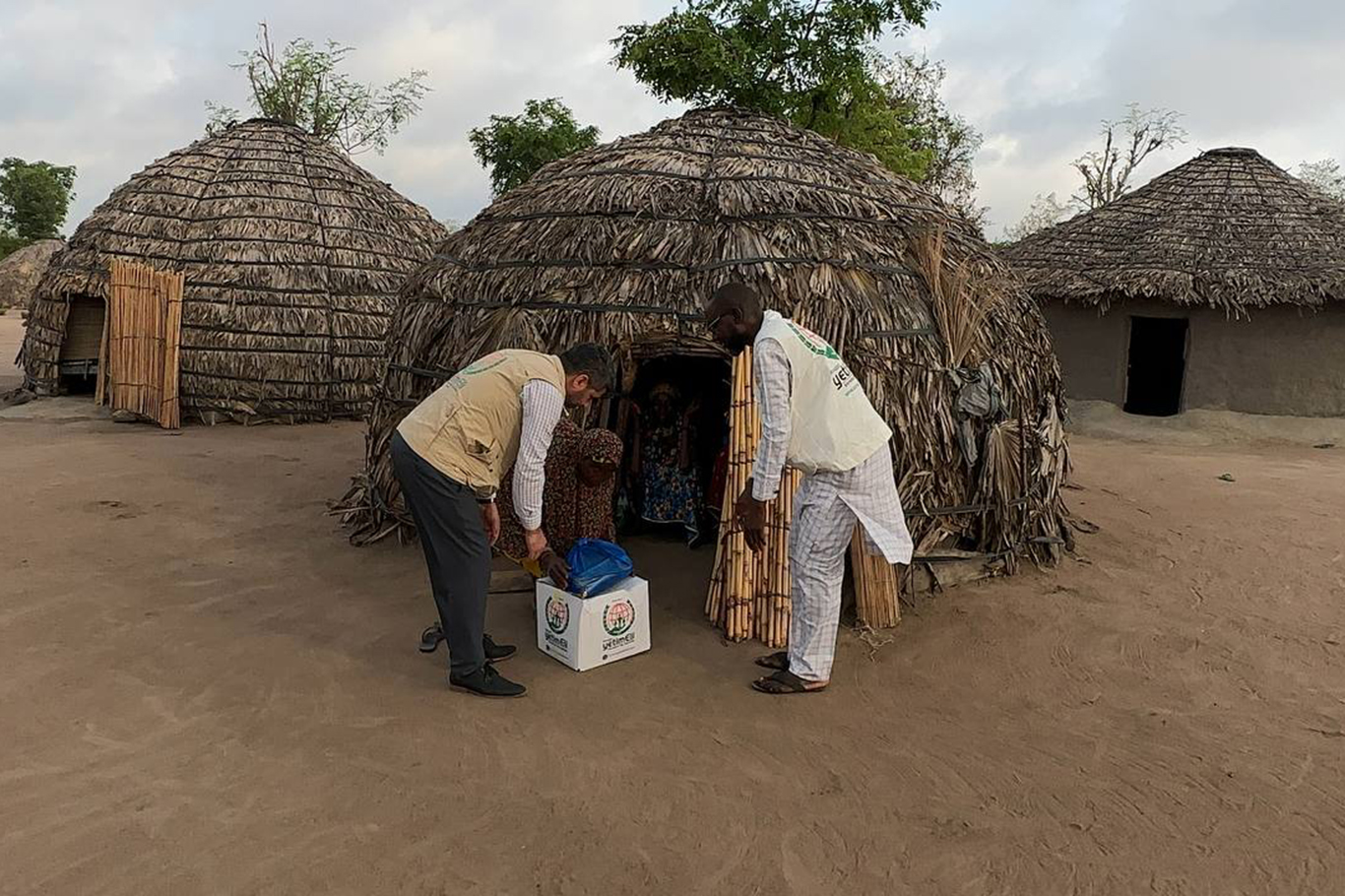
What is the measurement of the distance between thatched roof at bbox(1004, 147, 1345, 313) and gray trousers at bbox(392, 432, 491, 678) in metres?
10.3

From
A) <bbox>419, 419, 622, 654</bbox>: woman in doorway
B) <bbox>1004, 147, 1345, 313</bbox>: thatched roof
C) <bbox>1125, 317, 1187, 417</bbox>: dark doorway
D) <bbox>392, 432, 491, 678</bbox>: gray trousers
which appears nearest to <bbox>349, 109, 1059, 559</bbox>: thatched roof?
<bbox>419, 419, 622, 654</bbox>: woman in doorway

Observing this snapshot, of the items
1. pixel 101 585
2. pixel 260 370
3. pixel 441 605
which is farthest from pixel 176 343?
pixel 441 605

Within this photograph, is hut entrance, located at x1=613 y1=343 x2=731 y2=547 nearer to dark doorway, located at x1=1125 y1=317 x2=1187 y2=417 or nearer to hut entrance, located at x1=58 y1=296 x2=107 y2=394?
hut entrance, located at x1=58 y1=296 x2=107 y2=394

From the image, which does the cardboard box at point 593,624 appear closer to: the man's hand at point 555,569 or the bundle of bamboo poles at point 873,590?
the man's hand at point 555,569

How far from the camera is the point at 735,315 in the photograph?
369 cm

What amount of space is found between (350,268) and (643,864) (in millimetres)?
9617

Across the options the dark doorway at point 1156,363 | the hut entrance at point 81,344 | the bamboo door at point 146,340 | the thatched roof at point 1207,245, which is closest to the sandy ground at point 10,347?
the hut entrance at point 81,344

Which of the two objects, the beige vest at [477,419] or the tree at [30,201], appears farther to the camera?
the tree at [30,201]

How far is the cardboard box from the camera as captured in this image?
415cm

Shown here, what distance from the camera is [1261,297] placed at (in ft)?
36.4

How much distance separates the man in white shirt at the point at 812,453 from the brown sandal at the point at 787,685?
0.82ft

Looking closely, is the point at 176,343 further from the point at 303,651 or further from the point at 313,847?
the point at 313,847

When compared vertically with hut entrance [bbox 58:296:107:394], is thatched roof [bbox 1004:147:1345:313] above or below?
above

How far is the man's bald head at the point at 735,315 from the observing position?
3.69m
